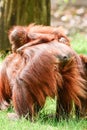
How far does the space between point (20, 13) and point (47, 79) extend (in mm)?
3673

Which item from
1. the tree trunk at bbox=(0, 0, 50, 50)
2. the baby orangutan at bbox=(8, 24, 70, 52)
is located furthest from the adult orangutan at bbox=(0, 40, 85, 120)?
the tree trunk at bbox=(0, 0, 50, 50)

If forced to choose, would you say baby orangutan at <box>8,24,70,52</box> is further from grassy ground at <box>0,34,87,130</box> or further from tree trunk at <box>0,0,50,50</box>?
tree trunk at <box>0,0,50,50</box>

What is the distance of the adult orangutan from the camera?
404 centimetres

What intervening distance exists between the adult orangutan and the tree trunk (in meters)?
3.36

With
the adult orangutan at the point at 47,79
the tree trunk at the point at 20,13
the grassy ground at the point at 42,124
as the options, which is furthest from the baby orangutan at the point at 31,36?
the tree trunk at the point at 20,13

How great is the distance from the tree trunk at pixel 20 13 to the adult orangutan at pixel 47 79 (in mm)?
3362

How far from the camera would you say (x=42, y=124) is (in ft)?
13.5

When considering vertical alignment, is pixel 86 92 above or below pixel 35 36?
below

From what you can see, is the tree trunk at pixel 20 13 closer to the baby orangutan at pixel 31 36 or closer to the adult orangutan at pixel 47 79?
the baby orangutan at pixel 31 36

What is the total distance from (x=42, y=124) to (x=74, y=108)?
411 mm

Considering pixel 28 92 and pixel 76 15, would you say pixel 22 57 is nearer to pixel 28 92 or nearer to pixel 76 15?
pixel 28 92

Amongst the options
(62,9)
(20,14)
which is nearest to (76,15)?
(62,9)

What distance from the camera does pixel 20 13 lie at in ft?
25.0

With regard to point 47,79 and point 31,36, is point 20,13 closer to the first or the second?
point 31,36
